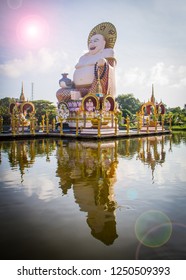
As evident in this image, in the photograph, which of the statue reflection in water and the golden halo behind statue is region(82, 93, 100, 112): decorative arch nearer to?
the statue reflection in water

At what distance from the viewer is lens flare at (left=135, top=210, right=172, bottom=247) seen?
9.08ft

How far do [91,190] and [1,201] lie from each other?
1.58 m

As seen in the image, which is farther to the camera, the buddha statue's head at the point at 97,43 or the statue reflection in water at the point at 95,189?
the buddha statue's head at the point at 97,43

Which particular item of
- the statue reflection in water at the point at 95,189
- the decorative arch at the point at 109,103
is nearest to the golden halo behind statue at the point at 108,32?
the decorative arch at the point at 109,103

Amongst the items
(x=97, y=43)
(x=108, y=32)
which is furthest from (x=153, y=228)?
(x=108, y=32)

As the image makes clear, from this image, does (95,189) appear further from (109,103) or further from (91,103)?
(109,103)

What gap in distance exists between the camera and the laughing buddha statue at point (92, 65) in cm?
2658

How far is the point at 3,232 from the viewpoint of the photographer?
9.64 ft

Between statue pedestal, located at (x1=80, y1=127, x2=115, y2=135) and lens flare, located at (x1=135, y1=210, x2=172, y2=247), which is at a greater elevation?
statue pedestal, located at (x1=80, y1=127, x2=115, y2=135)

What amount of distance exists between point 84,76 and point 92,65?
1.48 metres

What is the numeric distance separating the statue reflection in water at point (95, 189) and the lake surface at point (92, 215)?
1 centimetres

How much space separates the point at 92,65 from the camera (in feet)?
88.7

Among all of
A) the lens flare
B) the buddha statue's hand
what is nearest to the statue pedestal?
the buddha statue's hand

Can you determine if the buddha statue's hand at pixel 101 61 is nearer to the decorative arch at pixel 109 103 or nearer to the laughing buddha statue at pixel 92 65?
the laughing buddha statue at pixel 92 65
